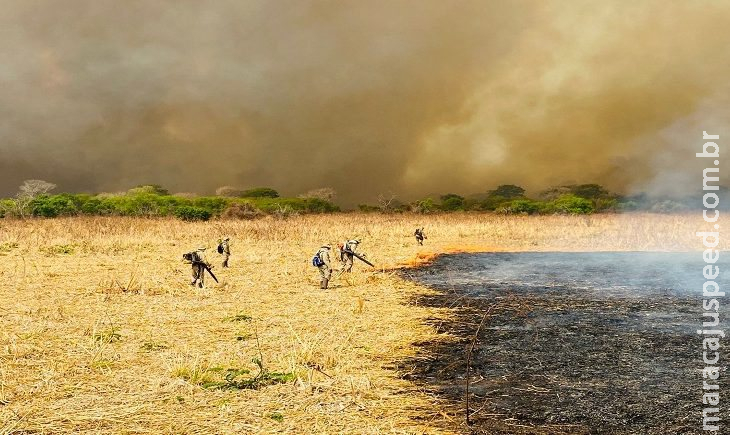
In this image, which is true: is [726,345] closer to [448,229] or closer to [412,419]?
[412,419]

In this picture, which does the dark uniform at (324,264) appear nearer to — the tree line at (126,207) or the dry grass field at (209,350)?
the dry grass field at (209,350)

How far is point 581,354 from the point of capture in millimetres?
7488

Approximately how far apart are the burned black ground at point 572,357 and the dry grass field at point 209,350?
60 centimetres

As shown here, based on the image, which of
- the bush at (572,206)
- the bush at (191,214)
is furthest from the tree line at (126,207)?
the bush at (572,206)

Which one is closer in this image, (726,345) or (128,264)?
(726,345)

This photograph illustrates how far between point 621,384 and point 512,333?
261cm

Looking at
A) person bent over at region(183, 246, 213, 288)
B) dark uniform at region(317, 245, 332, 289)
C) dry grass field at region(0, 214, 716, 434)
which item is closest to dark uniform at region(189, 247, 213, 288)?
person bent over at region(183, 246, 213, 288)

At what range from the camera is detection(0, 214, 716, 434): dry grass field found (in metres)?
5.28

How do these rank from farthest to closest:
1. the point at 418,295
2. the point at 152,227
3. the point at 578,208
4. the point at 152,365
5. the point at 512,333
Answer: the point at 578,208 → the point at 152,227 → the point at 418,295 → the point at 512,333 → the point at 152,365

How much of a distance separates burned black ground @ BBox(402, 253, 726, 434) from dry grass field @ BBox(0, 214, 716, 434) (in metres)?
0.60

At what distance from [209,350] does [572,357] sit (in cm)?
500

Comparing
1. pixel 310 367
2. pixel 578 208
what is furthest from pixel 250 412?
pixel 578 208

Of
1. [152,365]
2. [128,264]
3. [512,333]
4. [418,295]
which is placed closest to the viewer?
[152,365]

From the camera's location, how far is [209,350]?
7.84 m
